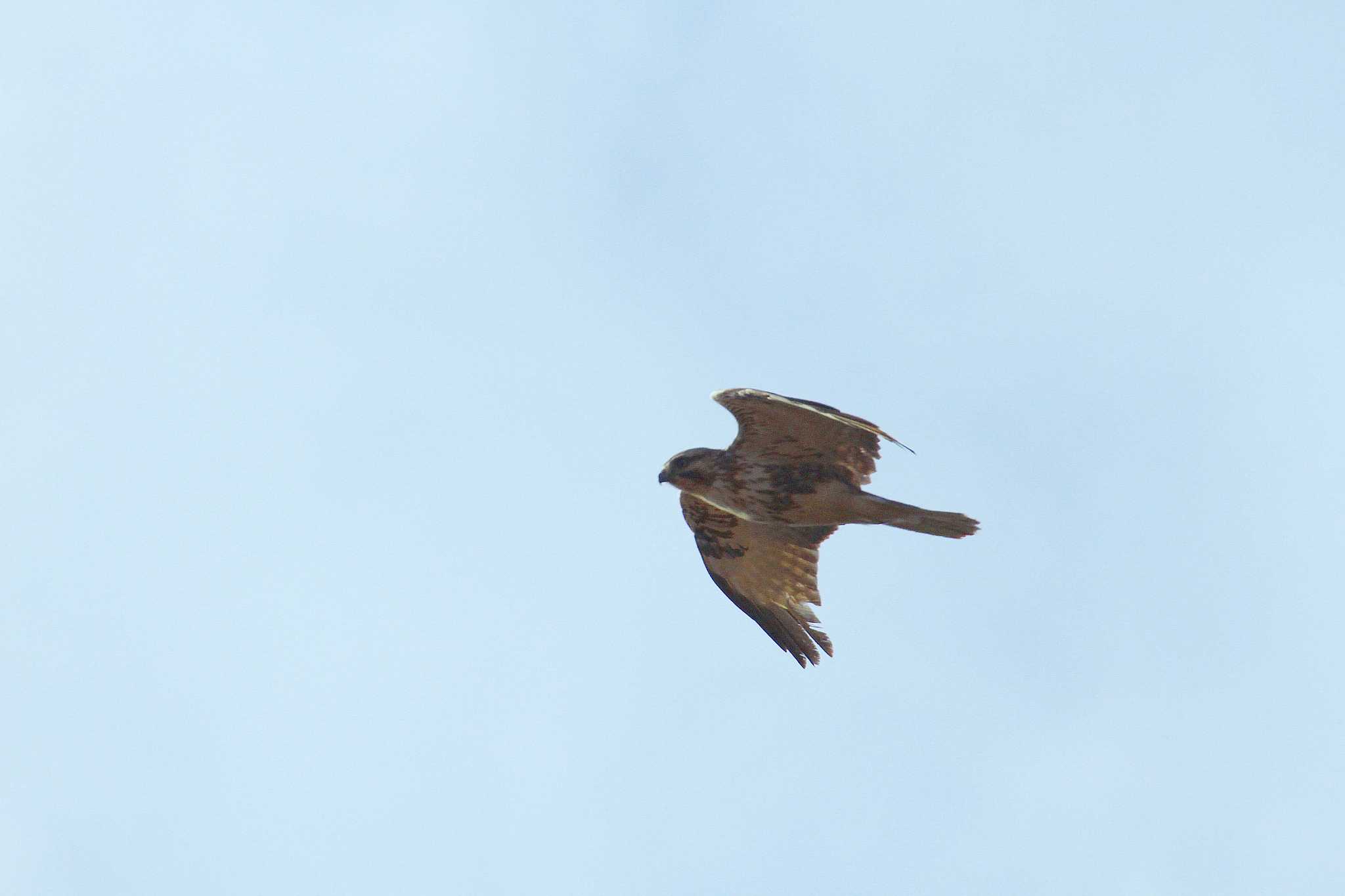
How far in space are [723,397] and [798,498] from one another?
1287 millimetres

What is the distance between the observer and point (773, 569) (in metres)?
15.5

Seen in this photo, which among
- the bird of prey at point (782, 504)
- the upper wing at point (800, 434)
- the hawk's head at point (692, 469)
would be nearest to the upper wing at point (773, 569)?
the bird of prey at point (782, 504)

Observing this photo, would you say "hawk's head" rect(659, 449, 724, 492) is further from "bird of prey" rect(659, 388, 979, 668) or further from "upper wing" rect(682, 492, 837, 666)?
"upper wing" rect(682, 492, 837, 666)

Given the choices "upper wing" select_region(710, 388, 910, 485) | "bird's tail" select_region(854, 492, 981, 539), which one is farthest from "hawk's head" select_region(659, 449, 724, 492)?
"bird's tail" select_region(854, 492, 981, 539)

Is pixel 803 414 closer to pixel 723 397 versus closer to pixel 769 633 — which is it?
pixel 723 397

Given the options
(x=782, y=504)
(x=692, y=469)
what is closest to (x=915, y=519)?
(x=782, y=504)

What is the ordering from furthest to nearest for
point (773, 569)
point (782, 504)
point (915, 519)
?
point (773, 569), point (782, 504), point (915, 519)

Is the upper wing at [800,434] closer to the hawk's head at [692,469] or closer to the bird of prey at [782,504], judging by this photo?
the bird of prey at [782,504]

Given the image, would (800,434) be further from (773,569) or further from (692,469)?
(773,569)

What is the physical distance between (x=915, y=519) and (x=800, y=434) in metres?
1.25

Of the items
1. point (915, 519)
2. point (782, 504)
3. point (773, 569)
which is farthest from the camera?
point (773, 569)

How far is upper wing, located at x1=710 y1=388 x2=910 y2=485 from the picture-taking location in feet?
44.0

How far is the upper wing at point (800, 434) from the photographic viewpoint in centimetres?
1341

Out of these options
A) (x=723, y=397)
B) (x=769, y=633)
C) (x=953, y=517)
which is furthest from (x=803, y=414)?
(x=769, y=633)
